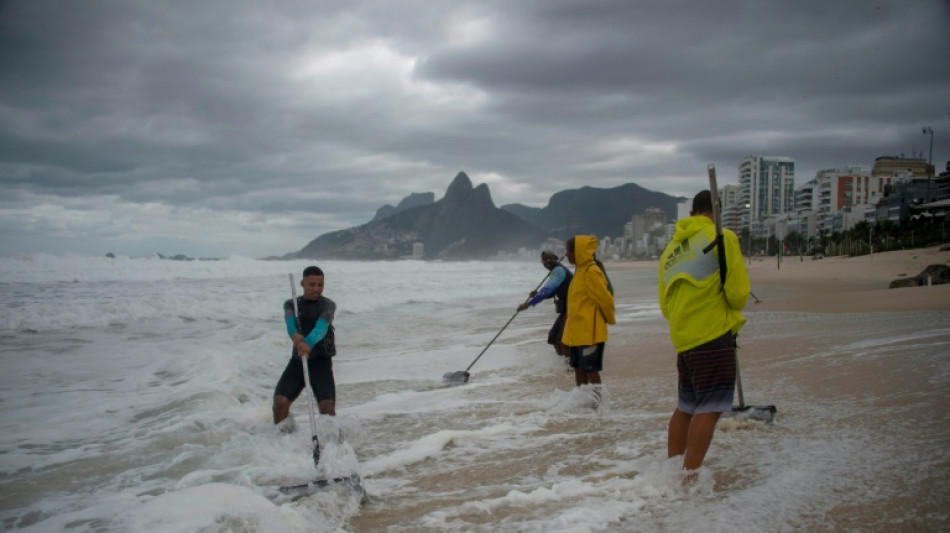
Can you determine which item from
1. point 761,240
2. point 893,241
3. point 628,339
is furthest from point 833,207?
point 628,339

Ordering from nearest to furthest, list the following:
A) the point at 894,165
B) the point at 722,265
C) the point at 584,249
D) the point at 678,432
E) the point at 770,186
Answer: the point at 722,265 < the point at 678,432 < the point at 584,249 < the point at 894,165 < the point at 770,186

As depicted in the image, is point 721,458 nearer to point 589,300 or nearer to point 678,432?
point 678,432

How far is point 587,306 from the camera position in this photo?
582 centimetres

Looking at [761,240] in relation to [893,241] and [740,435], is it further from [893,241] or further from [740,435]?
[740,435]

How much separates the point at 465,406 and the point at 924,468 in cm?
426

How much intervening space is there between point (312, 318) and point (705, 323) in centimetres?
348

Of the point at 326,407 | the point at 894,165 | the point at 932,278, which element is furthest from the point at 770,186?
the point at 326,407

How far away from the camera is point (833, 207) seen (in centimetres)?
12494

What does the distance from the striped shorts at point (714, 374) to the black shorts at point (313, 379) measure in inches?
129

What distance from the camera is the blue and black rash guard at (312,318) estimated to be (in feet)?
16.5

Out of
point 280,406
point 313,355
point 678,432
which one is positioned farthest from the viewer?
point 280,406

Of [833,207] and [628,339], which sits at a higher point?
[833,207]

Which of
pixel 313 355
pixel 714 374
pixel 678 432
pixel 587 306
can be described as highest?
pixel 587 306

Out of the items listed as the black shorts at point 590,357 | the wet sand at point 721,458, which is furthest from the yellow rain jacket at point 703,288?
the black shorts at point 590,357
